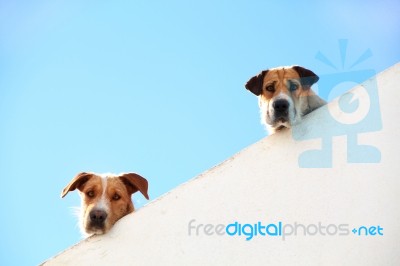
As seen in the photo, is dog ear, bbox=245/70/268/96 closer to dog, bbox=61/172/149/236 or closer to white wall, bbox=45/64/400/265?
white wall, bbox=45/64/400/265

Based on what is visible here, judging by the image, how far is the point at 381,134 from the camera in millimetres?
3889

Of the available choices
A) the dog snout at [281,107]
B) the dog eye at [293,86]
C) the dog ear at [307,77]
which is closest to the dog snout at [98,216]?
the dog snout at [281,107]

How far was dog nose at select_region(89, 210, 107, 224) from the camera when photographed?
466 cm

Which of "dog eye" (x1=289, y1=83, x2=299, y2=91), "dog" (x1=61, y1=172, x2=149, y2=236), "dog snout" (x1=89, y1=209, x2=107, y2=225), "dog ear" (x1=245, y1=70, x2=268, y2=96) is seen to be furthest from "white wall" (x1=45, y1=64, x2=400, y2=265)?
"dog ear" (x1=245, y1=70, x2=268, y2=96)

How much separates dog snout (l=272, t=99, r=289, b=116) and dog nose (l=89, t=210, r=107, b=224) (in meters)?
1.89

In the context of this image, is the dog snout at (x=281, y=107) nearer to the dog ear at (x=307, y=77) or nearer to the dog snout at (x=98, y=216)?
the dog ear at (x=307, y=77)

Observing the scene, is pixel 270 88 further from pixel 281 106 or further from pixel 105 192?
pixel 105 192

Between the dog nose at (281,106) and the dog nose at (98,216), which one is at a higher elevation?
the dog nose at (281,106)

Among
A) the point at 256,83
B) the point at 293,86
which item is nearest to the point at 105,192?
the point at 256,83

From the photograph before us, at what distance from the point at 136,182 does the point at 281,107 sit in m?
1.62

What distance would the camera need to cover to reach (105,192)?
16.5 ft

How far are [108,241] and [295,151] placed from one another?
1.61 m

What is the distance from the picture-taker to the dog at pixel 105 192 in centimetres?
486

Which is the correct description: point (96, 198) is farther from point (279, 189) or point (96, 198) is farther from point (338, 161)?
point (338, 161)
